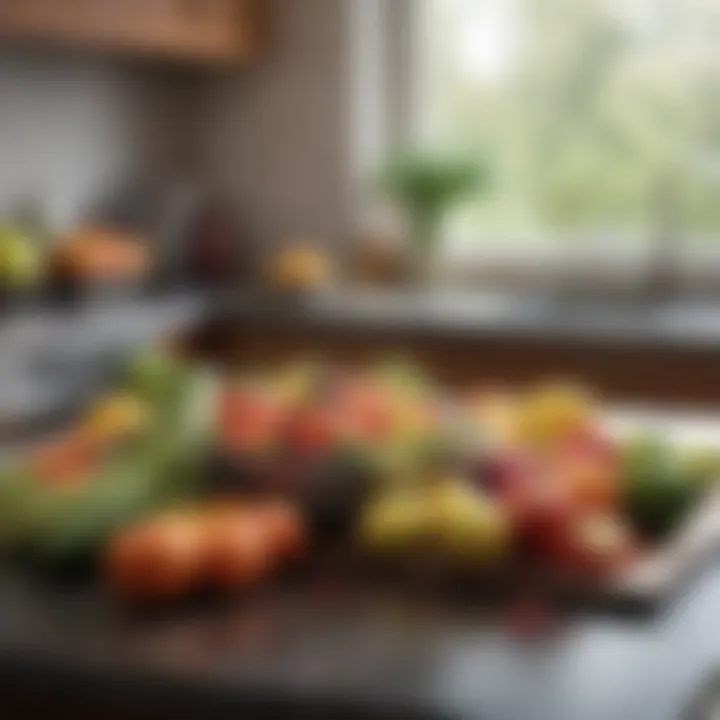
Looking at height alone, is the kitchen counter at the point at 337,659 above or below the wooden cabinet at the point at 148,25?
below

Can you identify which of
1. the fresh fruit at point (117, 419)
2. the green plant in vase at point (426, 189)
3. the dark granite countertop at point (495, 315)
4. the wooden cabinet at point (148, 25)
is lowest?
the dark granite countertop at point (495, 315)

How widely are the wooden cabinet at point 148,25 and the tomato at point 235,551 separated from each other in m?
1.66

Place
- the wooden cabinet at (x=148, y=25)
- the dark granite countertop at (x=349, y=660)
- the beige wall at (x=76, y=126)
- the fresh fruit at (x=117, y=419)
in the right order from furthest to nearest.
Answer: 1. the beige wall at (x=76, y=126)
2. the wooden cabinet at (x=148, y=25)
3. the fresh fruit at (x=117, y=419)
4. the dark granite countertop at (x=349, y=660)

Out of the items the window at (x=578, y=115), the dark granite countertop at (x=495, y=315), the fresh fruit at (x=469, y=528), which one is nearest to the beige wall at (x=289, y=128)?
the window at (x=578, y=115)

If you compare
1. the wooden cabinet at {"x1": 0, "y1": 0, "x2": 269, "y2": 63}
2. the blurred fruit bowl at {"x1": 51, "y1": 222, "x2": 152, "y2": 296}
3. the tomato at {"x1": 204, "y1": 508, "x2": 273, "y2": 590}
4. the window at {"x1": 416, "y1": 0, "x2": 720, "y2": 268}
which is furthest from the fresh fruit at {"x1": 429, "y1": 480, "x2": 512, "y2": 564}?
the window at {"x1": 416, "y1": 0, "x2": 720, "y2": 268}

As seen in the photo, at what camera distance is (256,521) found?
998 mm

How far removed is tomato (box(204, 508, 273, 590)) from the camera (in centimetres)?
94

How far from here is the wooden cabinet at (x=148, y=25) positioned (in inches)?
98.0

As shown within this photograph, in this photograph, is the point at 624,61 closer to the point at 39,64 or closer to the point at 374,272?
the point at 374,272

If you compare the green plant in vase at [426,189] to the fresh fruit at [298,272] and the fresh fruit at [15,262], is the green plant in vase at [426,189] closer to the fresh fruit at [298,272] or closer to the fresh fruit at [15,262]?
the fresh fruit at [298,272]

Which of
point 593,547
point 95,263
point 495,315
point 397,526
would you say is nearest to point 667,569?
point 593,547

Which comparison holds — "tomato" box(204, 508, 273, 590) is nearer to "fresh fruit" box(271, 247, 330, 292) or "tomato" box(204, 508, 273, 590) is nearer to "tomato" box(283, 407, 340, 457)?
"tomato" box(283, 407, 340, 457)

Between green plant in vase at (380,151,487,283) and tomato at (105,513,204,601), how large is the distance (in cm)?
224

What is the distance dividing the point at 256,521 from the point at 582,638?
25 cm
